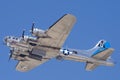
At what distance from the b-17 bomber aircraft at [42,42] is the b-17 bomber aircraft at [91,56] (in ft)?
6.79

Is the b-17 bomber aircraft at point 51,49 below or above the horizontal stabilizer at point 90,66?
above

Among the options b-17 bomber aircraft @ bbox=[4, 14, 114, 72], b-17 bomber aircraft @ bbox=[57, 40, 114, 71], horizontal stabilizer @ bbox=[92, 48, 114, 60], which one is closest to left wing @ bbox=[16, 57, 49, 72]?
b-17 bomber aircraft @ bbox=[4, 14, 114, 72]

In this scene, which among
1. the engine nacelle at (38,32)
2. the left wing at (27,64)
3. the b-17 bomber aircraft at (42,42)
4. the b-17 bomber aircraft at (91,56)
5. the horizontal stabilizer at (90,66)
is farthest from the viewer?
the left wing at (27,64)

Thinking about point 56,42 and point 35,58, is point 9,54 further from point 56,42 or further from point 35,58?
point 56,42

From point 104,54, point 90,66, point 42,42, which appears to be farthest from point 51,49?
point 104,54

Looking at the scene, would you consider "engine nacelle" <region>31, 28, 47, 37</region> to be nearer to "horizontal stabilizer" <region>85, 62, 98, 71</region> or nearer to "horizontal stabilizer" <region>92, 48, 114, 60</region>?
"horizontal stabilizer" <region>85, 62, 98, 71</region>

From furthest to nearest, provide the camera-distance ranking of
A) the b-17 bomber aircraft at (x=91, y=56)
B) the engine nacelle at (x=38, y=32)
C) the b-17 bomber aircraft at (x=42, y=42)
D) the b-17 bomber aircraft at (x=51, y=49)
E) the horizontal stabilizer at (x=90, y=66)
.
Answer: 1. the horizontal stabilizer at (x=90, y=66)
2. the b-17 bomber aircraft at (x=91, y=56)
3. the engine nacelle at (x=38, y=32)
4. the b-17 bomber aircraft at (x=51, y=49)
5. the b-17 bomber aircraft at (x=42, y=42)

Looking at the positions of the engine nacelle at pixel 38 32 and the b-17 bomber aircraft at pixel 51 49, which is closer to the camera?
the b-17 bomber aircraft at pixel 51 49

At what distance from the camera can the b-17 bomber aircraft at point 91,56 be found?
216ft

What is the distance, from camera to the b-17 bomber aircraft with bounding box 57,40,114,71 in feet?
216

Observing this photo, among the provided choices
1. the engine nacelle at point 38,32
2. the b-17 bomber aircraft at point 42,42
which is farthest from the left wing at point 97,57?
the engine nacelle at point 38,32

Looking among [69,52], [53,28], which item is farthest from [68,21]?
[69,52]

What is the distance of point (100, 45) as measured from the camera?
71688 millimetres

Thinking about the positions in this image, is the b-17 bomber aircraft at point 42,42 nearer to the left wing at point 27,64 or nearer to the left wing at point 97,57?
the left wing at point 27,64
